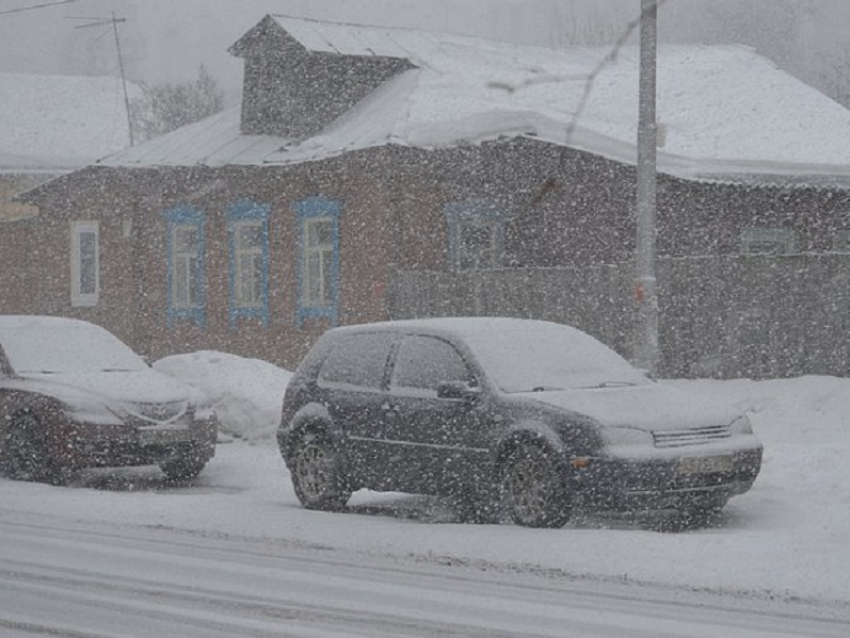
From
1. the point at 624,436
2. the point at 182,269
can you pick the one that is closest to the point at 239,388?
the point at 624,436

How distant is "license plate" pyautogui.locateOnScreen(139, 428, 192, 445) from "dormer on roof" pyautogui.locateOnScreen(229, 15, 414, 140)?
12.2 meters

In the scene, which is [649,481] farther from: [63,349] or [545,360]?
[63,349]

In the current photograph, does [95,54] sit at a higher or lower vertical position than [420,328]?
higher

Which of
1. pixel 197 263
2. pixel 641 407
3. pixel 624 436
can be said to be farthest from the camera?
pixel 197 263

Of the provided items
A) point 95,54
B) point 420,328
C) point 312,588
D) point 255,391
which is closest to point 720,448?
point 420,328

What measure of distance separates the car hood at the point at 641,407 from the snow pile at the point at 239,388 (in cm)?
704

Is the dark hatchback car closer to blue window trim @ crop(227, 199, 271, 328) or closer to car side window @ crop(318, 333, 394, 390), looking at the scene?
car side window @ crop(318, 333, 394, 390)

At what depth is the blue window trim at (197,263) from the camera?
97.9 feet

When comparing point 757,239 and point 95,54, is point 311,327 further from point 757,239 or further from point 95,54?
point 95,54

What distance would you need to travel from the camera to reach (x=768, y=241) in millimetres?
26625

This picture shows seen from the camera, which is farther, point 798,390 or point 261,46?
point 261,46

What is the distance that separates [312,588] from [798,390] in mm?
10046

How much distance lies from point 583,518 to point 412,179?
1318 centimetres

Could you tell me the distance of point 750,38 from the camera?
209 ft
